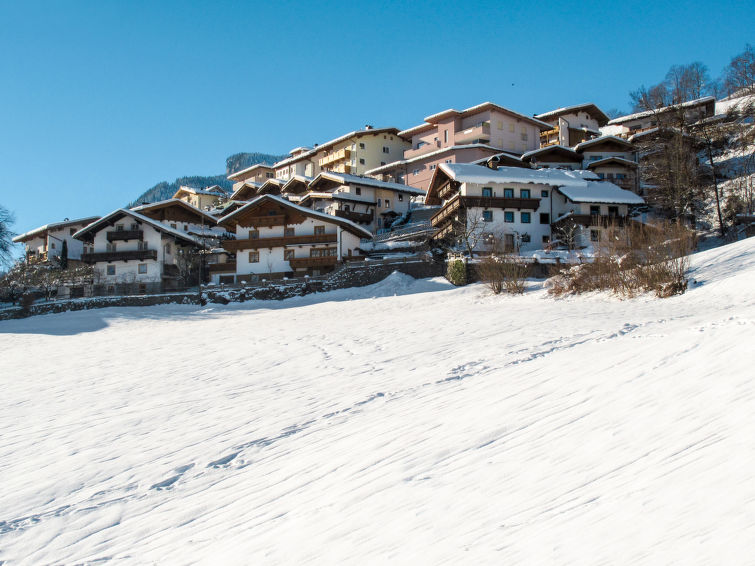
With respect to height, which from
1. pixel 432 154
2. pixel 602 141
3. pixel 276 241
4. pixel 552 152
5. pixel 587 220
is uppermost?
pixel 432 154

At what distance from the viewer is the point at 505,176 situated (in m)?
43.6

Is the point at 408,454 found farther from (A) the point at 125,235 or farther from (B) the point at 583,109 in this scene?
(B) the point at 583,109

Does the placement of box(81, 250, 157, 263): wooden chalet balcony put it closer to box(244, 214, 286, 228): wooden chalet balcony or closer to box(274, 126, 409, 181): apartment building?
box(244, 214, 286, 228): wooden chalet balcony

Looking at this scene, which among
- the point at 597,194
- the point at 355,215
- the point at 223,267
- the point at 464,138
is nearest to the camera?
the point at 597,194

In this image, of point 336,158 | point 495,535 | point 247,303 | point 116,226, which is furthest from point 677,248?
point 336,158

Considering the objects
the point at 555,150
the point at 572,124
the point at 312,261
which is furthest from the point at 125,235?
the point at 572,124

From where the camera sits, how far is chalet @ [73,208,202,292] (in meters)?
46.9

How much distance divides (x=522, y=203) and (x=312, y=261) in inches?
711

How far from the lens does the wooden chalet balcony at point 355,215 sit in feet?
189

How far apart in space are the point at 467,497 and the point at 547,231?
138ft

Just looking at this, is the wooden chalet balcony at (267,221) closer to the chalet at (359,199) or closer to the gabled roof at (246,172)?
the chalet at (359,199)

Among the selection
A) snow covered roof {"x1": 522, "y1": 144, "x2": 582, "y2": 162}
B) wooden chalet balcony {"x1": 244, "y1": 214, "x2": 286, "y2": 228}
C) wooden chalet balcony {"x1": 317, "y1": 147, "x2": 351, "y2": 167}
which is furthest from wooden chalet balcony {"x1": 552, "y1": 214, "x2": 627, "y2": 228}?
wooden chalet balcony {"x1": 317, "y1": 147, "x2": 351, "y2": 167}

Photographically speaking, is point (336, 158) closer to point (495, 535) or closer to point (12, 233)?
point (12, 233)

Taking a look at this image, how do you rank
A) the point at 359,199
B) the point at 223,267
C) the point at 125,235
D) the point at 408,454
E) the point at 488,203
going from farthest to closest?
the point at 359,199, the point at 223,267, the point at 125,235, the point at 488,203, the point at 408,454
